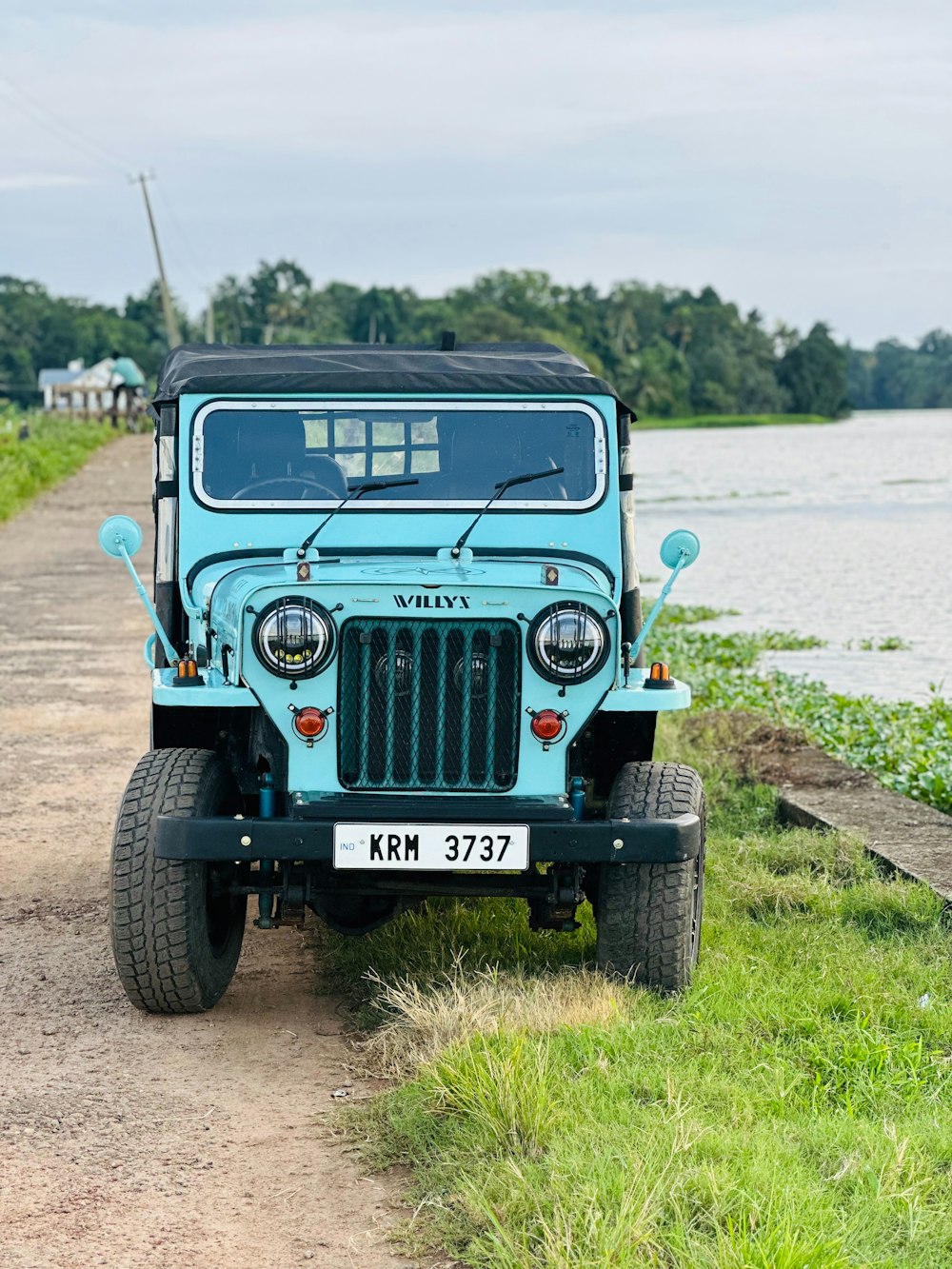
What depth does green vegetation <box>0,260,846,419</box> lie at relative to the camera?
127 metres

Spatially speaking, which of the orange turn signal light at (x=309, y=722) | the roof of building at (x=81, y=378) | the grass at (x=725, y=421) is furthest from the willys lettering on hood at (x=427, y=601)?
the grass at (x=725, y=421)

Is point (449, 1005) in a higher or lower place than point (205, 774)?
lower

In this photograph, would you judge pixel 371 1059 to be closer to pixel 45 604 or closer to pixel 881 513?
pixel 45 604

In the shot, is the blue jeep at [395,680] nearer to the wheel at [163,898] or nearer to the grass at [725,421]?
the wheel at [163,898]

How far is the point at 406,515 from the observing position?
6.47 meters

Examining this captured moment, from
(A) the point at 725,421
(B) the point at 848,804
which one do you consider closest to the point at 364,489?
(B) the point at 848,804

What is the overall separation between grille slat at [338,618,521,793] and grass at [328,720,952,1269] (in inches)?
25.8

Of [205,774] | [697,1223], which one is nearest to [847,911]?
[205,774]

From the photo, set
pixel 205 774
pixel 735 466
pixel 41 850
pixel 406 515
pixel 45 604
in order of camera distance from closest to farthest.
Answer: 1. pixel 205 774
2. pixel 406 515
3. pixel 41 850
4. pixel 45 604
5. pixel 735 466

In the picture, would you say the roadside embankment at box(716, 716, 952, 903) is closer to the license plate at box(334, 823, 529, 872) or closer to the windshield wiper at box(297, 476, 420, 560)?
the license plate at box(334, 823, 529, 872)

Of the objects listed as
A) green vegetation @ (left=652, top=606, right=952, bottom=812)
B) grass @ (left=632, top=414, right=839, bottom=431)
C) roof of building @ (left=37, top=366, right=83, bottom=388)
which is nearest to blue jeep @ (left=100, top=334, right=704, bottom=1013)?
green vegetation @ (left=652, top=606, right=952, bottom=812)

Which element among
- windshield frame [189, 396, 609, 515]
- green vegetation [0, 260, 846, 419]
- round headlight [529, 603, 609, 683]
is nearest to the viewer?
round headlight [529, 603, 609, 683]

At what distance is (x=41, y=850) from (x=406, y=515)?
109 inches

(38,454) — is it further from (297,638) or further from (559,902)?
(559,902)
